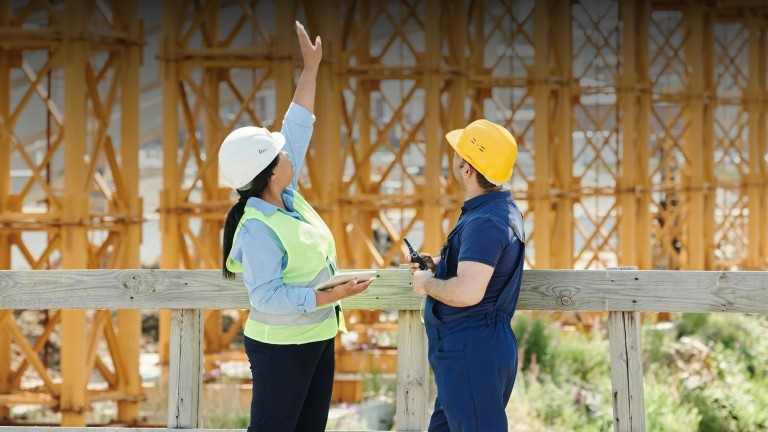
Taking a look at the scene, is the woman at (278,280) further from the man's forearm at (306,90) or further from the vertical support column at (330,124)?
the vertical support column at (330,124)

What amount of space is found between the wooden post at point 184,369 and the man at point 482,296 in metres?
1.11

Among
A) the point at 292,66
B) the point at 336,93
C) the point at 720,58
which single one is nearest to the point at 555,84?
the point at 336,93

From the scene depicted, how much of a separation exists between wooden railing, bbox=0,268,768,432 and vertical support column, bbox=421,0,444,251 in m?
11.6

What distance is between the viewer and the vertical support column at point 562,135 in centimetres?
2117

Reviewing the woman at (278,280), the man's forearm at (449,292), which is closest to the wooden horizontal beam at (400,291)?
the woman at (278,280)

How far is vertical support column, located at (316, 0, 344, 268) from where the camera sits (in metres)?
14.2

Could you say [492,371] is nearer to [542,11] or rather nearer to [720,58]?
[542,11]

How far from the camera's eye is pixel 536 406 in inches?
476

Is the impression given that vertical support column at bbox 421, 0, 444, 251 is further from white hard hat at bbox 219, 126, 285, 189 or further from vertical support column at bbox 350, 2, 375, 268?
white hard hat at bbox 219, 126, 285, 189

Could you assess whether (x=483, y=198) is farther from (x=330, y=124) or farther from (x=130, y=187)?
(x=330, y=124)

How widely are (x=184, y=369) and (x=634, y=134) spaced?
20022mm

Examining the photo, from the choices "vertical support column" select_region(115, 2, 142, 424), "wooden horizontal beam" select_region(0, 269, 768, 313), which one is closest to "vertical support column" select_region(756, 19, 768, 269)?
"vertical support column" select_region(115, 2, 142, 424)

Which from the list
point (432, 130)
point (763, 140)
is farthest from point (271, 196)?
point (763, 140)

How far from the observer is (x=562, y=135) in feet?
72.3
